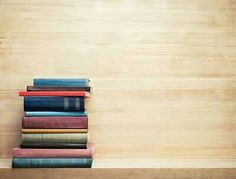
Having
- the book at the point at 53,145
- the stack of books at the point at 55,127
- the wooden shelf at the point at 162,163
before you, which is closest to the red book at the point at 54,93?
the stack of books at the point at 55,127


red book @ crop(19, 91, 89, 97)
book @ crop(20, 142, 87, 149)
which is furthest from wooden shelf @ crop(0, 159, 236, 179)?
red book @ crop(19, 91, 89, 97)

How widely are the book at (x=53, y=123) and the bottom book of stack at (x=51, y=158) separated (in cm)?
10

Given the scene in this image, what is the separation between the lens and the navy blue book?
1634 millimetres

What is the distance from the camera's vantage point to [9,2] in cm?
183

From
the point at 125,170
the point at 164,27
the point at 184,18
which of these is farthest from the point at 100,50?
the point at 125,170

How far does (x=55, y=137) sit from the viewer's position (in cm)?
162

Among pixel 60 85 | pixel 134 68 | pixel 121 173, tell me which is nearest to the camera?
pixel 121 173

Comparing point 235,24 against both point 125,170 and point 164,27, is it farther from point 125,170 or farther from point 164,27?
point 125,170

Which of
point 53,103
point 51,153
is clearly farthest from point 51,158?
point 53,103

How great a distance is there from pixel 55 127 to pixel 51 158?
5.5 inches

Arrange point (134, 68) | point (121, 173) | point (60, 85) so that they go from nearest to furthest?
1. point (121, 173)
2. point (60, 85)
3. point (134, 68)

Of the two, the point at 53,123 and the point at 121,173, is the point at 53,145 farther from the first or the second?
the point at 121,173

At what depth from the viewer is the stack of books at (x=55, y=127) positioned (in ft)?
5.25

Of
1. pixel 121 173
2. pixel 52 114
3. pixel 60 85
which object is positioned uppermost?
pixel 60 85
